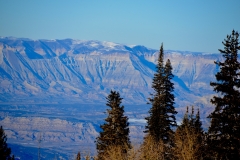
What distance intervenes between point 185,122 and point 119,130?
7.13 metres

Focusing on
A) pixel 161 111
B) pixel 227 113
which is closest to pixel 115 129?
pixel 161 111

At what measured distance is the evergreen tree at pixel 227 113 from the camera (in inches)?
886

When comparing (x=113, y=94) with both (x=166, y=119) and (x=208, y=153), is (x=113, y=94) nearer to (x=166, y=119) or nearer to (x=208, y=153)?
(x=166, y=119)

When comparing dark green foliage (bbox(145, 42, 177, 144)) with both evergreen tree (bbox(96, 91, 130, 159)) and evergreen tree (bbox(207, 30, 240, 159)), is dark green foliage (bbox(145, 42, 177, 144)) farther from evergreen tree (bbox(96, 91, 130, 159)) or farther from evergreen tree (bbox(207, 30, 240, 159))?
evergreen tree (bbox(207, 30, 240, 159))

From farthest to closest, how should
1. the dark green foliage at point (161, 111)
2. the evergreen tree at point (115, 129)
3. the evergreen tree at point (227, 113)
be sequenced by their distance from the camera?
1. the dark green foliage at point (161, 111)
2. the evergreen tree at point (115, 129)
3. the evergreen tree at point (227, 113)

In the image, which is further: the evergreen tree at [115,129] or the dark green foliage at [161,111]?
the dark green foliage at [161,111]

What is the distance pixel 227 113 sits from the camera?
905 inches

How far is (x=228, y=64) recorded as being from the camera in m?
23.9

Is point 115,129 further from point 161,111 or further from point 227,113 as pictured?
point 227,113

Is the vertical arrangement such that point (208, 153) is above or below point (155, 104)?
below

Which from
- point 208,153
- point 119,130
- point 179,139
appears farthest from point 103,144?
point 208,153

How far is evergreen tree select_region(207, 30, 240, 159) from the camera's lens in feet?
73.9

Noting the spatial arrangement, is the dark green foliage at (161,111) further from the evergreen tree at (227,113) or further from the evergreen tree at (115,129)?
the evergreen tree at (227,113)

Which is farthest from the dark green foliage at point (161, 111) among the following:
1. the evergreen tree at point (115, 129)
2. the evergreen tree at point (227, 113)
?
the evergreen tree at point (227, 113)
